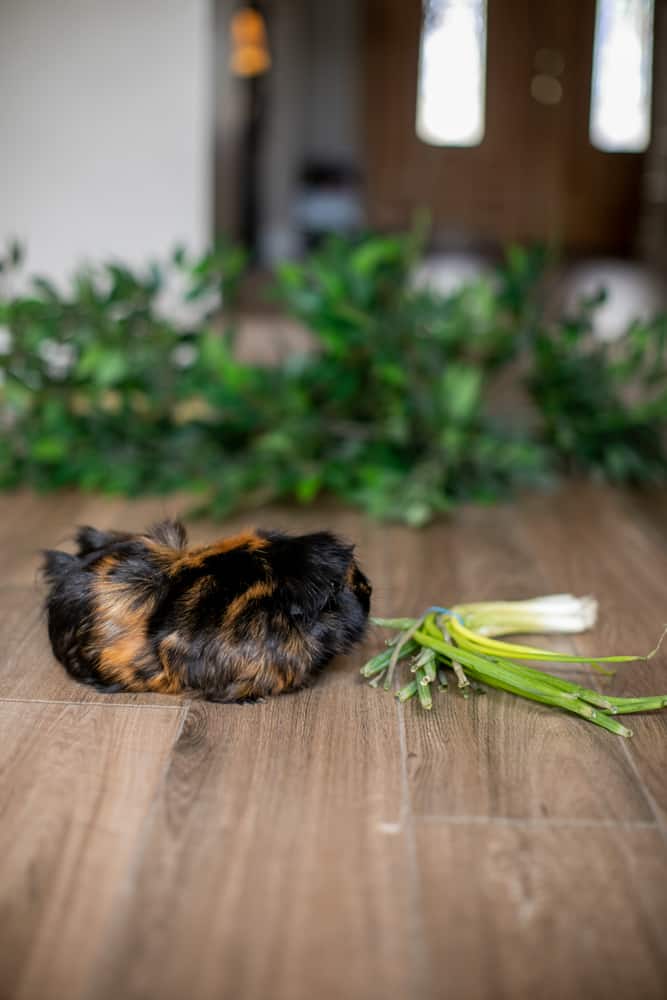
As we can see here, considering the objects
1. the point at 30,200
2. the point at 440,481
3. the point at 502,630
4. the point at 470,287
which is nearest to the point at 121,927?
the point at 502,630

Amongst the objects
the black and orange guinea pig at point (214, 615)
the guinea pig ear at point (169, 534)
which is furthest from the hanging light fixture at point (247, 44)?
the black and orange guinea pig at point (214, 615)

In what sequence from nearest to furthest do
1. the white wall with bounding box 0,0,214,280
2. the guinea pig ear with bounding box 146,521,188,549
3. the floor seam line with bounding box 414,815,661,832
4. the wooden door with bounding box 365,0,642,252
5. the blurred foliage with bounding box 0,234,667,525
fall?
the floor seam line with bounding box 414,815,661,832 < the guinea pig ear with bounding box 146,521,188,549 < the blurred foliage with bounding box 0,234,667,525 < the white wall with bounding box 0,0,214,280 < the wooden door with bounding box 365,0,642,252

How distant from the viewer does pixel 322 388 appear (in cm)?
260

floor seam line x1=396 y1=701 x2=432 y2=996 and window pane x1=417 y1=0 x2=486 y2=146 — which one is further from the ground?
window pane x1=417 y1=0 x2=486 y2=146

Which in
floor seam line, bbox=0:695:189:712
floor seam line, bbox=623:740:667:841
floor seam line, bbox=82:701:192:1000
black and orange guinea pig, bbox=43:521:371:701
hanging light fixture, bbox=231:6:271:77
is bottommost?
floor seam line, bbox=0:695:189:712

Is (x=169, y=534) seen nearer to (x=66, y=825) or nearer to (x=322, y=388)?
(x=66, y=825)

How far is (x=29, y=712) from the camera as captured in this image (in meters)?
1.36

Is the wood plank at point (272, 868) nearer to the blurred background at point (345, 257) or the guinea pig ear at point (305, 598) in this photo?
the guinea pig ear at point (305, 598)

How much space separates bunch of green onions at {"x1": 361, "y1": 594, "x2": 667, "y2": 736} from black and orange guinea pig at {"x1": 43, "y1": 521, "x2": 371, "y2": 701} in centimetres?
11

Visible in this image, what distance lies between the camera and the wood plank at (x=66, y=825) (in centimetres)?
90

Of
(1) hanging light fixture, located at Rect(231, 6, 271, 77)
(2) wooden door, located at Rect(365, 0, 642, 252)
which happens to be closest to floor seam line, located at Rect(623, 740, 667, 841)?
(1) hanging light fixture, located at Rect(231, 6, 271, 77)

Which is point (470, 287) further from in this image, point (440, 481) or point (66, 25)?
point (66, 25)

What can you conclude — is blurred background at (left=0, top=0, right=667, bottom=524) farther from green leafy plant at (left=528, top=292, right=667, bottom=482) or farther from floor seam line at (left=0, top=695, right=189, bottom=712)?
floor seam line at (left=0, top=695, right=189, bottom=712)

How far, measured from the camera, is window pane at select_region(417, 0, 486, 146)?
9.25 metres
